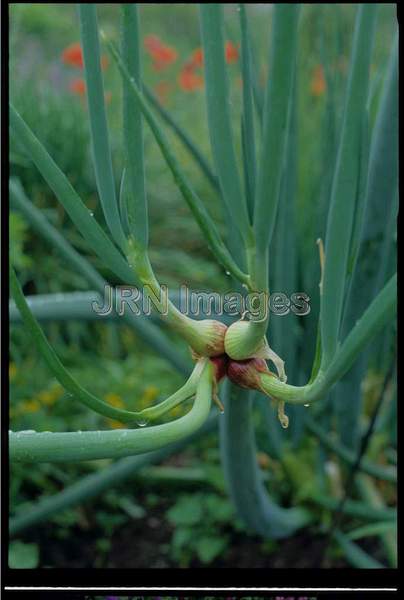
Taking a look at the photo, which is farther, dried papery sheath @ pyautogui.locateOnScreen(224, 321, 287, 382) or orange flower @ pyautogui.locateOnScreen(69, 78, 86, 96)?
orange flower @ pyautogui.locateOnScreen(69, 78, 86, 96)

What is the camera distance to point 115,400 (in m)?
0.99

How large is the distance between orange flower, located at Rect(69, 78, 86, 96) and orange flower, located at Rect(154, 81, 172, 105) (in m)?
0.26

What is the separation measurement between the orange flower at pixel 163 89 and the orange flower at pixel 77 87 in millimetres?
259

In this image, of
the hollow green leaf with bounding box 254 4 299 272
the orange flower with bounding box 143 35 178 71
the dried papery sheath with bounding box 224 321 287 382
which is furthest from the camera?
the orange flower with bounding box 143 35 178 71

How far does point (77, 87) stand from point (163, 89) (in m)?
0.41

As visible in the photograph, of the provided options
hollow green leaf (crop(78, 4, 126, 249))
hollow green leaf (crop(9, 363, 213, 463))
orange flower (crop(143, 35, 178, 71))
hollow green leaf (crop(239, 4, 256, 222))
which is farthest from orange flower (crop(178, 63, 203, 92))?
hollow green leaf (crop(9, 363, 213, 463))

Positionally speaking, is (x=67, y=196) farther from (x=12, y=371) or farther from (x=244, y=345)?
(x=12, y=371)

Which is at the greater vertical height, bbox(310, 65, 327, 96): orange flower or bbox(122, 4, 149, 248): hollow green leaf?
bbox(122, 4, 149, 248): hollow green leaf

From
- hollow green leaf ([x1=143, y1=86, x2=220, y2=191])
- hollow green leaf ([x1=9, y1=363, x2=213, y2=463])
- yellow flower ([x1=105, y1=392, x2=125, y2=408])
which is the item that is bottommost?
yellow flower ([x1=105, y1=392, x2=125, y2=408])

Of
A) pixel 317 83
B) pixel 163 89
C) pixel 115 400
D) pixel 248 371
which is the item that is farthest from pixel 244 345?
pixel 163 89

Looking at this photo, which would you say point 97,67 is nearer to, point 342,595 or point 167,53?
point 342,595

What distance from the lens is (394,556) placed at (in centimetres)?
82

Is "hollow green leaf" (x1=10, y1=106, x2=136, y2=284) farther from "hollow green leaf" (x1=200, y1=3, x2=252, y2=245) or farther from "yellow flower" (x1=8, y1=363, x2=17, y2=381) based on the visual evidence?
"yellow flower" (x1=8, y1=363, x2=17, y2=381)

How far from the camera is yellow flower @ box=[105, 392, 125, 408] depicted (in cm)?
99
